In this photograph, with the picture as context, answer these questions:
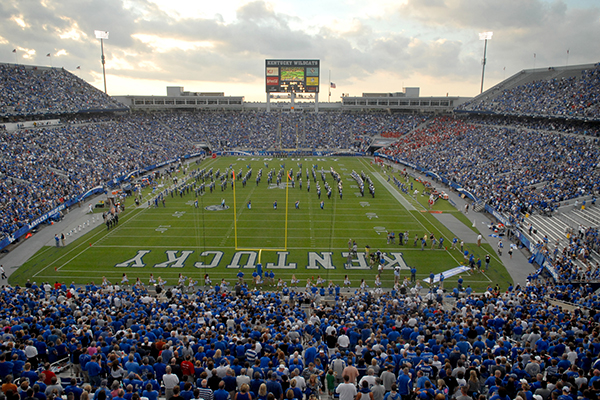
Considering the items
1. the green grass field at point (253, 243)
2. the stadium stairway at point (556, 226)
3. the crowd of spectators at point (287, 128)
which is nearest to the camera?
the green grass field at point (253, 243)

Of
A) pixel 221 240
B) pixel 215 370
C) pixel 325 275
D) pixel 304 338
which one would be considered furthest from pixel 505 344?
pixel 221 240

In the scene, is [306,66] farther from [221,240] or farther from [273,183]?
[221,240]

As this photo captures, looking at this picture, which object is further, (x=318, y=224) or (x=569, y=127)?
(x=569, y=127)

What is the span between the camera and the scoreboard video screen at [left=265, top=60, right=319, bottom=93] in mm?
67500

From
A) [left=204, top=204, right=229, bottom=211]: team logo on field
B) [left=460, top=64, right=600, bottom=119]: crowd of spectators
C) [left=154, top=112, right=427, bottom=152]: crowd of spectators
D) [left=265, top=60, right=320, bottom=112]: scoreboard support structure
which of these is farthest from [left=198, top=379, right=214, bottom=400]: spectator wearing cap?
[left=265, top=60, right=320, bottom=112]: scoreboard support structure

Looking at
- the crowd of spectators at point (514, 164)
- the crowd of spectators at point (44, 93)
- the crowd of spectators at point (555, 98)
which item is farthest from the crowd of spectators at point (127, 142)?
the crowd of spectators at point (555, 98)

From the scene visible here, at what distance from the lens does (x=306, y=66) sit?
67.5 m

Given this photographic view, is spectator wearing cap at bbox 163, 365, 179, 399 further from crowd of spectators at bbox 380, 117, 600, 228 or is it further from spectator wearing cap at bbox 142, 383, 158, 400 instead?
crowd of spectators at bbox 380, 117, 600, 228

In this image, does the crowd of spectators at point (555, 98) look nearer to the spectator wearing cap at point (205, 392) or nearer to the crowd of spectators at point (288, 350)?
the crowd of spectators at point (288, 350)

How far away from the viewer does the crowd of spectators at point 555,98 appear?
3722 cm

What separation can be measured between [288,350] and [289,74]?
64693 mm

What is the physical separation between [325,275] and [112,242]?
41.8ft

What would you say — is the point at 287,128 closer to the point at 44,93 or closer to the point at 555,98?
the point at 44,93

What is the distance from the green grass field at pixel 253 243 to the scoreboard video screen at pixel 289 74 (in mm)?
39910
